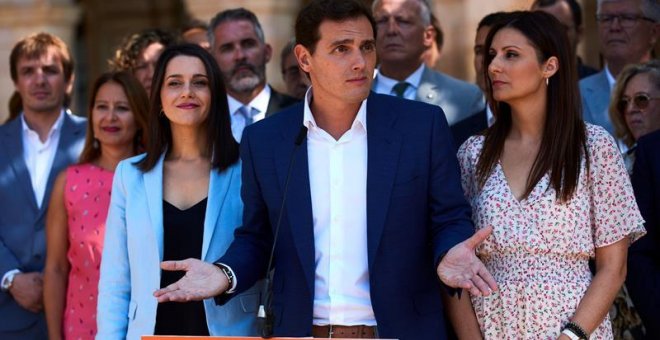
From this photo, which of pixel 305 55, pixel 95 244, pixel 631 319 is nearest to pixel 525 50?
pixel 305 55

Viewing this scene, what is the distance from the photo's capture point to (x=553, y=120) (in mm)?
4516

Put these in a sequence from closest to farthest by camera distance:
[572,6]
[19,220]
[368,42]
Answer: [368,42]
[19,220]
[572,6]

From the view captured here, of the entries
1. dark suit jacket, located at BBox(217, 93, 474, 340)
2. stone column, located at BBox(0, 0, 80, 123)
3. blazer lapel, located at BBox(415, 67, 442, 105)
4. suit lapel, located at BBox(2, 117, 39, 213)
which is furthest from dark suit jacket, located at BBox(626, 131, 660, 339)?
stone column, located at BBox(0, 0, 80, 123)

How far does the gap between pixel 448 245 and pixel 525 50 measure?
2.73 feet

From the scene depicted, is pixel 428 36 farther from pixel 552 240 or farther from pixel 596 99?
pixel 552 240

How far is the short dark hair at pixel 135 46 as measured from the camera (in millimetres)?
7469

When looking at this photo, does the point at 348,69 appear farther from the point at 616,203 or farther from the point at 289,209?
the point at 616,203

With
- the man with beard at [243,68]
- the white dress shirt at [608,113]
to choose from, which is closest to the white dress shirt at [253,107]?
the man with beard at [243,68]

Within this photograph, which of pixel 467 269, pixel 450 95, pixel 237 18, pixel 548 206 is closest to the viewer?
pixel 467 269

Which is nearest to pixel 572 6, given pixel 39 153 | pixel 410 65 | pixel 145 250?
pixel 410 65

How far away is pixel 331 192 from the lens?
4.40 m

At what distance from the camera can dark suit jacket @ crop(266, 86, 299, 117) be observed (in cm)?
679

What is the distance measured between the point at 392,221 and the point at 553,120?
2.32 ft

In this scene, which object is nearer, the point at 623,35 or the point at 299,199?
the point at 299,199
